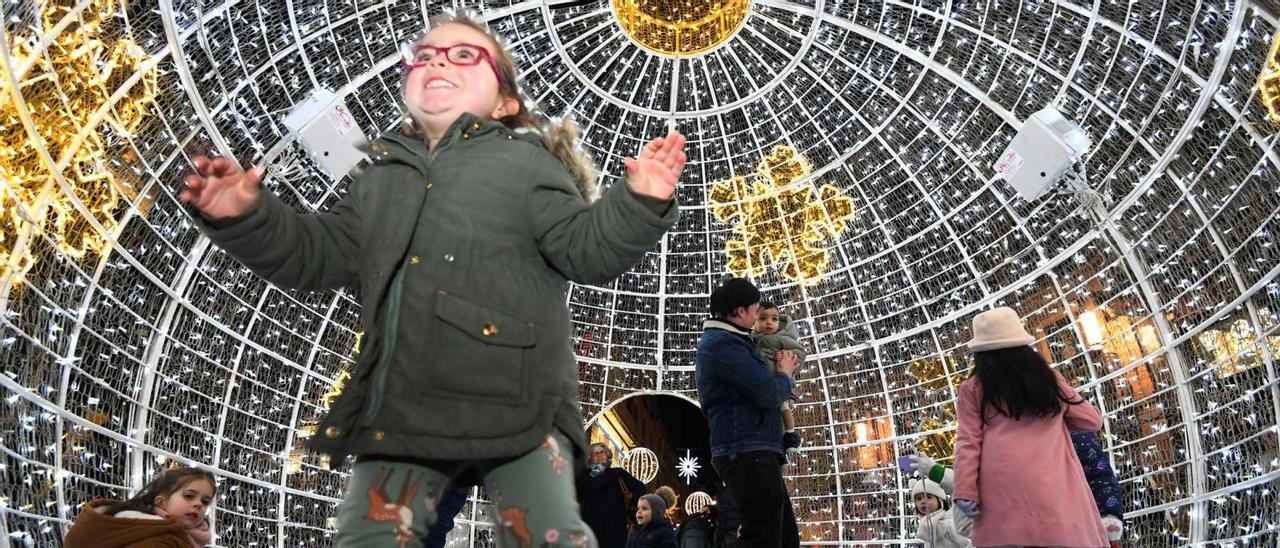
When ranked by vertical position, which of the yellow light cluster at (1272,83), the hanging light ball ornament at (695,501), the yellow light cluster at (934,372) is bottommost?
the hanging light ball ornament at (695,501)

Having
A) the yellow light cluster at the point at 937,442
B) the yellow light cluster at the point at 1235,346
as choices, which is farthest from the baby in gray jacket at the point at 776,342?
the yellow light cluster at the point at 937,442

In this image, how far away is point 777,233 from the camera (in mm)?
17703

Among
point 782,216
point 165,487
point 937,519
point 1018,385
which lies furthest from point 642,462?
point 1018,385

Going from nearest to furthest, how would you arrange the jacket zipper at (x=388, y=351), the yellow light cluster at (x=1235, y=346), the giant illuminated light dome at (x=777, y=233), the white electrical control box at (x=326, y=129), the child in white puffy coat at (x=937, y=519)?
the jacket zipper at (x=388, y=351) < the child in white puffy coat at (x=937, y=519) < the giant illuminated light dome at (x=777, y=233) < the yellow light cluster at (x=1235, y=346) < the white electrical control box at (x=326, y=129)

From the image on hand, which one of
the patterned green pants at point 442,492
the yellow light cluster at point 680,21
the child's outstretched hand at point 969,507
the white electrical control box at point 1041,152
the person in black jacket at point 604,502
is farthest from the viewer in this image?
the yellow light cluster at point 680,21

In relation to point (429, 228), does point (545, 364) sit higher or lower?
lower

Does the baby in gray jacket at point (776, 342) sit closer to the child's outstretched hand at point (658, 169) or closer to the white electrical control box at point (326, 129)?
the child's outstretched hand at point (658, 169)

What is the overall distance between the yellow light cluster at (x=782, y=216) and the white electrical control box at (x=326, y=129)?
696 centimetres

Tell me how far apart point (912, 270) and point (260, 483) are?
36.6ft

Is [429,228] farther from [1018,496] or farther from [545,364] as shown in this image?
[1018,496]

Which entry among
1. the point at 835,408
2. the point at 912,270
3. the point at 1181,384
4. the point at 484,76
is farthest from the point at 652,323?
the point at 484,76

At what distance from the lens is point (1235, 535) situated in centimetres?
1214

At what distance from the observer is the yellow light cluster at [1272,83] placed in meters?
10.2

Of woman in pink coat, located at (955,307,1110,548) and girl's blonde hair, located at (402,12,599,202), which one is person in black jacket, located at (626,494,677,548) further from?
girl's blonde hair, located at (402,12,599,202)
